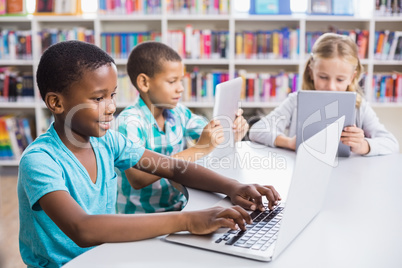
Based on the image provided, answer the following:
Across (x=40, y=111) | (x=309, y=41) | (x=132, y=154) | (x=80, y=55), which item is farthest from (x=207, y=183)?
(x=40, y=111)

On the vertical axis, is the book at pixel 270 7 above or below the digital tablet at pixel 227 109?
above

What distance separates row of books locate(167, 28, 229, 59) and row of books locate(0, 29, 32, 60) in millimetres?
1140

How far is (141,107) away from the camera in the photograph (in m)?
1.68

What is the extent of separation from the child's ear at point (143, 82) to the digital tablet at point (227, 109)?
0.33 meters

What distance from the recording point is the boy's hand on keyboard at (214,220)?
0.88 meters

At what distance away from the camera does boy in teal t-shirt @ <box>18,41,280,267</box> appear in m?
0.89

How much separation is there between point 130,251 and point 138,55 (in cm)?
109

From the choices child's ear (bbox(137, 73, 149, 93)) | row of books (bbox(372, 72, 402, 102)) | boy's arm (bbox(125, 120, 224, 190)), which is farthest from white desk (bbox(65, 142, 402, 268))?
row of books (bbox(372, 72, 402, 102))

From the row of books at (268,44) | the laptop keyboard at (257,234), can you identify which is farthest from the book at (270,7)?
the laptop keyboard at (257,234)

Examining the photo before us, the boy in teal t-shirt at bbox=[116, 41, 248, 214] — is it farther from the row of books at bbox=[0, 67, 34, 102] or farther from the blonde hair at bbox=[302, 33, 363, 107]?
the row of books at bbox=[0, 67, 34, 102]

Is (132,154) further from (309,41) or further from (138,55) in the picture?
(309,41)

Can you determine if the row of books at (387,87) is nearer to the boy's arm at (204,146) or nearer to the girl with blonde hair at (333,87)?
the girl with blonde hair at (333,87)

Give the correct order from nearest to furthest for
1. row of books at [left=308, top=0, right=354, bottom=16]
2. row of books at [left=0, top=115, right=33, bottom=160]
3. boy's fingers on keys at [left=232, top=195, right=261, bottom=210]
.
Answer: boy's fingers on keys at [left=232, top=195, right=261, bottom=210], row of books at [left=308, top=0, right=354, bottom=16], row of books at [left=0, top=115, right=33, bottom=160]

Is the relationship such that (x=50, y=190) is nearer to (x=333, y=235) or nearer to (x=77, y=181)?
(x=77, y=181)
